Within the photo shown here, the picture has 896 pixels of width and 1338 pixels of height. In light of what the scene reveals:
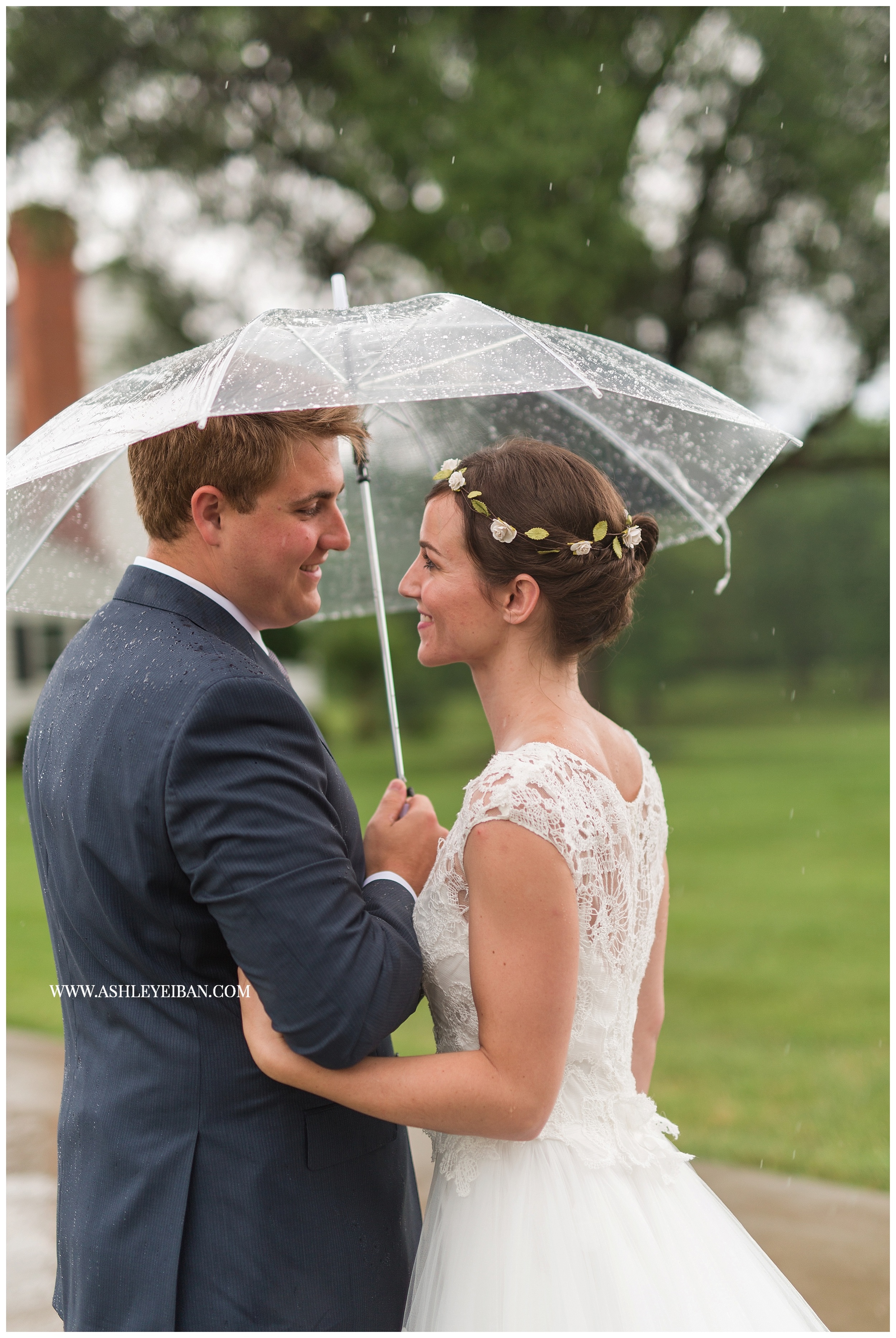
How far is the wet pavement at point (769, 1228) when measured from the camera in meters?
3.98

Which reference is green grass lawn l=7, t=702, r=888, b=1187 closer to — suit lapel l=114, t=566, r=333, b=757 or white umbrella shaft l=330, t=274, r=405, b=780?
white umbrella shaft l=330, t=274, r=405, b=780

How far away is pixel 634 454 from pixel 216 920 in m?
1.85

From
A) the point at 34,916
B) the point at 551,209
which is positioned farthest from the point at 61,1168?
the point at 34,916

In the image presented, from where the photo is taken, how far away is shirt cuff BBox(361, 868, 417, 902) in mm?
2191

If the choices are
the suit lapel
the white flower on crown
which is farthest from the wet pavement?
the white flower on crown

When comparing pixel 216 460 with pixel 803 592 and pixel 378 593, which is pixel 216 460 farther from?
pixel 803 592

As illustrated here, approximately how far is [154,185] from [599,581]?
34.2ft

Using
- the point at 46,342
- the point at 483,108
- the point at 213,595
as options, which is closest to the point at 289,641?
the point at 46,342

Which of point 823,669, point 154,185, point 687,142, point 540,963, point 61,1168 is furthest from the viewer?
point 823,669

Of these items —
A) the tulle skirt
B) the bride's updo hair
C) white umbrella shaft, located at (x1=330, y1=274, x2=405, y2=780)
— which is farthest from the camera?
white umbrella shaft, located at (x1=330, y1=274, x2=405, y2=780)

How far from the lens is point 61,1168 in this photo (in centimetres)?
219

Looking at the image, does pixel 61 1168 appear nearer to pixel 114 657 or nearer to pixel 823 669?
pixel 114 657

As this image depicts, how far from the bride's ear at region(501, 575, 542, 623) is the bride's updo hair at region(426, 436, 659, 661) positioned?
0.05 ft

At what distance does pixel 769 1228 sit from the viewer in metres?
4.53
